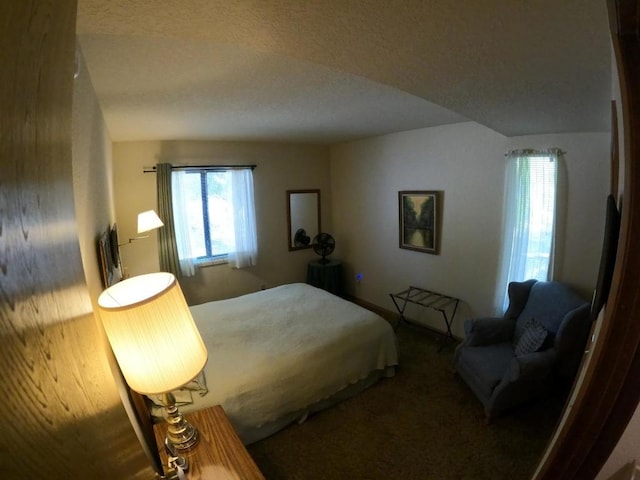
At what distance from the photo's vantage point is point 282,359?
233 cm

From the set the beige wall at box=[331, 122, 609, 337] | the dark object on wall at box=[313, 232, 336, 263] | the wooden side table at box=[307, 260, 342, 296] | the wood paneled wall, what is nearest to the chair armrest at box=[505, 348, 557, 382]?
the beige wall at box=[331, 122, 609, 337]

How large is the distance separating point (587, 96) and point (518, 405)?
7.41 ft

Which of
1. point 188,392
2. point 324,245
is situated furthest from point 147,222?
point 324,245

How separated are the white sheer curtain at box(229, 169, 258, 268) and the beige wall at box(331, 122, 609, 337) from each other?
1.52 m

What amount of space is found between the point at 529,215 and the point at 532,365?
4.51 feet

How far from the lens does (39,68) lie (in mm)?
352

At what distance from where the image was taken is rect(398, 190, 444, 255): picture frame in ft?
12.1

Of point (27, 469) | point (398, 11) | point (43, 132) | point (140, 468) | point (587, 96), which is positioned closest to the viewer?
point (27, 469)

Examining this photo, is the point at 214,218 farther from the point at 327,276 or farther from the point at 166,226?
the point at 327,276

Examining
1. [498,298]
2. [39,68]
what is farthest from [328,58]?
[498,298]

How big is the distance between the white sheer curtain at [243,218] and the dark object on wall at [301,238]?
73 cm

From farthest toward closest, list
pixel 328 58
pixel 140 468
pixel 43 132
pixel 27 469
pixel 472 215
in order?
pixel 472 215
pixel 328 58
pixel 140 468
pixel 43 132
pixel 27 469

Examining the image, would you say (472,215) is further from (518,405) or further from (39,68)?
(39,68)

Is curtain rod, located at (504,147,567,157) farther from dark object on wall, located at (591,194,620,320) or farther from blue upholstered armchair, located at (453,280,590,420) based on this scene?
dark object on wall, located at (591,194,620,320)
